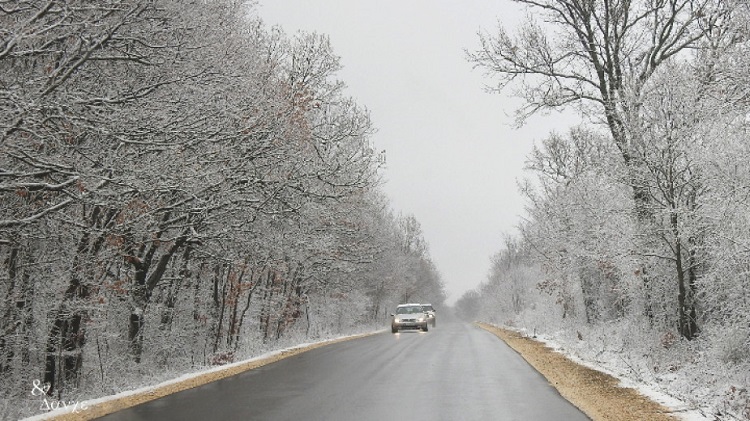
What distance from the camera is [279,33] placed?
22.5 m

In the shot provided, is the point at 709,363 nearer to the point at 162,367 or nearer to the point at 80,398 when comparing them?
the point at 80,398

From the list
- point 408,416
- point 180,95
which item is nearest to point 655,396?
point 408,416

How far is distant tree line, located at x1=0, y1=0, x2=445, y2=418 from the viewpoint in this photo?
9.52m

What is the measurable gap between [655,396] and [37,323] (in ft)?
42.4

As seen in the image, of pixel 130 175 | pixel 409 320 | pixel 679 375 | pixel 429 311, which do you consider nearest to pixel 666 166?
pixel 679 375

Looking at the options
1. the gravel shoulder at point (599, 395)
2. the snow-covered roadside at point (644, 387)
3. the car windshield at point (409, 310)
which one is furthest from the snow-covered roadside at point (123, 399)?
the car windshield at point (409, 310)

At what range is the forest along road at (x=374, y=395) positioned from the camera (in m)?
8.95

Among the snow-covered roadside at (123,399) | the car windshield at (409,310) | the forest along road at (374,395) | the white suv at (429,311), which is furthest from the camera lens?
the white suv at (429,311)

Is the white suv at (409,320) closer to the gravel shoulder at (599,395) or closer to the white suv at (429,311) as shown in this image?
the white suv at (429,311)

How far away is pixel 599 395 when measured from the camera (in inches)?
418

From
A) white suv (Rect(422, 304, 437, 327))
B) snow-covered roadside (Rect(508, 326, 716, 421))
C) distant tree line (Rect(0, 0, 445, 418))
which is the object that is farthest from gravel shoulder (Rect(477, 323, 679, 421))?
white suv (Rect(422, 304, 437, 327))

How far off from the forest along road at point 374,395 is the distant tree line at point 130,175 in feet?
9.84

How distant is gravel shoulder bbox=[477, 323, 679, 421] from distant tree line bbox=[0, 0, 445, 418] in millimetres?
7234

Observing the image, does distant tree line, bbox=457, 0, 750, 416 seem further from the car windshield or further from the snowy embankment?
the car windshield
